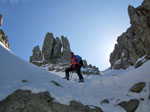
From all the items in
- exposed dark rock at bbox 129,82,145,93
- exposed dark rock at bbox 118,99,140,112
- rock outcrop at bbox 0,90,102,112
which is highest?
exposed dark rock at bbox 129,82,145,93

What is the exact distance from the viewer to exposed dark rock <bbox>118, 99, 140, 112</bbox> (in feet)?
15.1

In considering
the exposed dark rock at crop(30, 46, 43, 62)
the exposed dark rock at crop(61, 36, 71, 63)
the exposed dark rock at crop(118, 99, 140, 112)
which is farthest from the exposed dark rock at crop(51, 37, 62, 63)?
the exposed dark rock at crop(118, 99, 140, 112)

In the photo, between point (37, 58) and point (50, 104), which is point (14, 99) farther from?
point (37, 58)

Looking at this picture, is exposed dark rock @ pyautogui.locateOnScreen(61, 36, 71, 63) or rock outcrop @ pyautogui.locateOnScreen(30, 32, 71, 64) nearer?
exposed dark rock @ pyautogui.locateOnScreen(61, 36, 71, 63)

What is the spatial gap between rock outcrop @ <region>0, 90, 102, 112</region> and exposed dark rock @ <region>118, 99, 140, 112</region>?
1170 mm

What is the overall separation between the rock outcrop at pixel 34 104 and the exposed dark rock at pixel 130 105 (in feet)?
3.84

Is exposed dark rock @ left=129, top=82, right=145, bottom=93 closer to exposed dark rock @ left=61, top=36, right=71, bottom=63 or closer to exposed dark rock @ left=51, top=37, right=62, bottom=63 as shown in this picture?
exposed dark rock @ left=61, top=36, right=71, bottom=63

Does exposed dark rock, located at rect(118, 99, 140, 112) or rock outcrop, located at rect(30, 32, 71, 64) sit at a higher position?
rock outcrop, located at rect(30, 32, 71, 64)

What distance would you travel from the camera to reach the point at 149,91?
536cm

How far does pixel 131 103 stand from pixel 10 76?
5979 millimetres

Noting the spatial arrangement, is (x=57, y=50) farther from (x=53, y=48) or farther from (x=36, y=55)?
(x=36, y=55)

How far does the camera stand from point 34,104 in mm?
3957

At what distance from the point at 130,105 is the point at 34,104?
12.7ft

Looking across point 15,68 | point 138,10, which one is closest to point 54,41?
point 138,10
